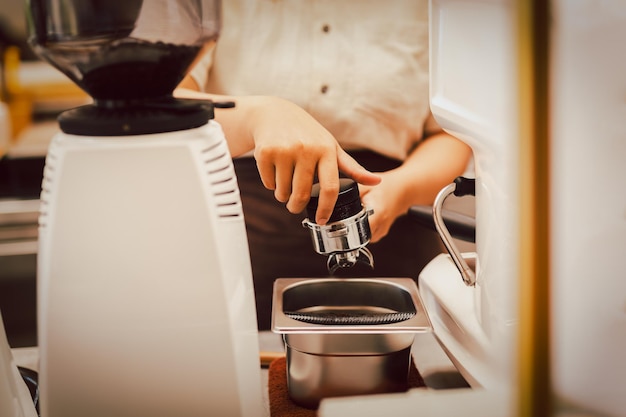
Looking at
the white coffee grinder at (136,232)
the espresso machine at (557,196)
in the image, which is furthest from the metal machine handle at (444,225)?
the white coffee grinder at (136,232)

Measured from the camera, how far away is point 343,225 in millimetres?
562

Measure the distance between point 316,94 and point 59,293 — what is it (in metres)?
0.35

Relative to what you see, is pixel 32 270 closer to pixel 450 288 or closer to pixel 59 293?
pixel 59 293

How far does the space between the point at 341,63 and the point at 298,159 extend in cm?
18

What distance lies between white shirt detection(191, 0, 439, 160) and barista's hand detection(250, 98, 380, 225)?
1.7 inches

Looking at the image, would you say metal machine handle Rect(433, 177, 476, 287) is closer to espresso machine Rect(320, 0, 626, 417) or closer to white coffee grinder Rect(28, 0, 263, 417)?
espresso machine Rect(320, 0, 626, 417)

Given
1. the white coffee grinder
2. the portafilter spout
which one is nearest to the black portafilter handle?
the portafilter spout

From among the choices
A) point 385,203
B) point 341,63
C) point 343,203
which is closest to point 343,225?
point 343,203

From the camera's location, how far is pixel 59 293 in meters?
0.45

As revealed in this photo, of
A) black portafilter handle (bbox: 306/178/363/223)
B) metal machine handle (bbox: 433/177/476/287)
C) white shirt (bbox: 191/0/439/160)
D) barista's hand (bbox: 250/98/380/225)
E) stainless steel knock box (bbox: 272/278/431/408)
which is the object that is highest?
white shirt (bbox: 191/0/439/160)

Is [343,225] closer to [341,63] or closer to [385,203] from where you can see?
[385,203]

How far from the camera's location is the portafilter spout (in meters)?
0.56

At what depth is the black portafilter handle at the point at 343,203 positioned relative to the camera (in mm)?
558

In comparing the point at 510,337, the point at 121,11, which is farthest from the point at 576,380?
the point at 121,11
